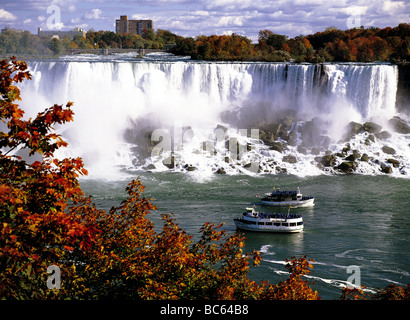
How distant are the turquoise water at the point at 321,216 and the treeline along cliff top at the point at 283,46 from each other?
2666 centimetres

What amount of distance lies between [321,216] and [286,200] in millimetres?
2920

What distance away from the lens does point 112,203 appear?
2761 cm

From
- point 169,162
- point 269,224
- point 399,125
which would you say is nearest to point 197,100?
point 169,162

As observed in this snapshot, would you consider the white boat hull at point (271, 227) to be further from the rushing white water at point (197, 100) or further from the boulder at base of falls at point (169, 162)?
the rushing white water at point (197, 100)

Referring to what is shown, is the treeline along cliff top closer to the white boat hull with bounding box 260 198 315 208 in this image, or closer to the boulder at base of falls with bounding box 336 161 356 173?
the boulder at base of falls with bounding box 336 161 356 173

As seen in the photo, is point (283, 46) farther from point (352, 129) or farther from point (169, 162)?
point (169, 162)

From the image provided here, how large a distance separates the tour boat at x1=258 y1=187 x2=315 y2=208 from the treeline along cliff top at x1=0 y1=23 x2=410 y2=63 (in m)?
30.3

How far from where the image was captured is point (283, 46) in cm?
7188

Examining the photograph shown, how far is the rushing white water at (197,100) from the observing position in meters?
41.6

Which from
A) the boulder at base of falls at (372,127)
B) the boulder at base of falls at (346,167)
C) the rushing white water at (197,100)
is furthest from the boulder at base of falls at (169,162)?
the boulder at base of falls at (372,127)

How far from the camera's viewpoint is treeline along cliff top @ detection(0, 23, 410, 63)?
207ft

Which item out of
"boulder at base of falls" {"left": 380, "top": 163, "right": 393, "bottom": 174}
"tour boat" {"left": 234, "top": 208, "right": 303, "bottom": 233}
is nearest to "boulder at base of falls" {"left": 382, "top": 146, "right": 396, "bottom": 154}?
"boulder at base of falls" {"left": 380, "top": 163, "right": 393, "bottom": 174}

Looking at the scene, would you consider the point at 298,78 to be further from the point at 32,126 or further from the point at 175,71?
the point at 32,126

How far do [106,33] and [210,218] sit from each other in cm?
8324
